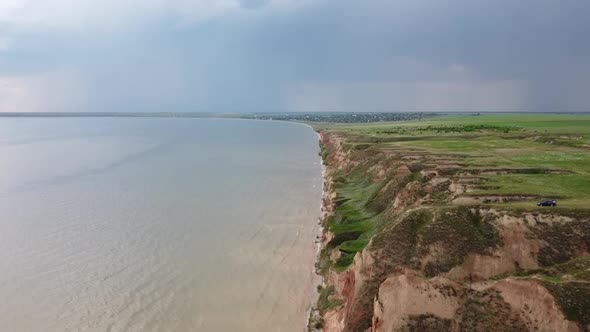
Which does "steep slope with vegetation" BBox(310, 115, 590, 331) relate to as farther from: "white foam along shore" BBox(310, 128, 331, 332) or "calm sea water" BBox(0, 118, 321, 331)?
"calm sea water" BBox(0, 118, 321, 331)

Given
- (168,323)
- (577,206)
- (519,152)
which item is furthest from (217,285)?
(519,152)

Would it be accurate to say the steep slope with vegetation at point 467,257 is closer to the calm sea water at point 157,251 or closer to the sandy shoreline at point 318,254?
the sandy shoreline at point 318,254

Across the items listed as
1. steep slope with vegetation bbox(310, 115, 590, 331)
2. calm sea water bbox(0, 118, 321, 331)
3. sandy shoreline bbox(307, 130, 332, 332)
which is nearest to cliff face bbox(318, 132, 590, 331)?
steep slope with vegetation bbox(310, 115, 590, 331)

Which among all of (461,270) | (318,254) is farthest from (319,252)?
(461,270)

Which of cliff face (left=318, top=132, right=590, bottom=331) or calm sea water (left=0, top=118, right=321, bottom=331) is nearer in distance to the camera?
cliff face (left=318, top=132, right=590, bottom=331)

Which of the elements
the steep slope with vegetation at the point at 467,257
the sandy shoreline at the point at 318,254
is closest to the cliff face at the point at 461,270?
the steep slope with vegetation at the point at 467,257

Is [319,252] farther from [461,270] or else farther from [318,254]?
[461,270]
